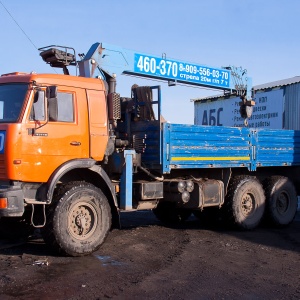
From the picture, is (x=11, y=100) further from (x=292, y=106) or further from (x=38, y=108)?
(x=292, y=106)

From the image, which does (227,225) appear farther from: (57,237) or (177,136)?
(57,237)

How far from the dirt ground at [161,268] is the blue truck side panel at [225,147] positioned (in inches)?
61.7

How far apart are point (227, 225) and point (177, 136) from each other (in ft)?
8.72

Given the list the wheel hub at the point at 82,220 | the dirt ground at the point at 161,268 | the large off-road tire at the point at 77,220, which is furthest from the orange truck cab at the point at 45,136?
the dirt ground at the point at 161,268

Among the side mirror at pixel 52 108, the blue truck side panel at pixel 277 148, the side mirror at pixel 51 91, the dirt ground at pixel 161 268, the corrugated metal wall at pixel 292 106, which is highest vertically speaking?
the corrugated metal wall at pixel 292 106

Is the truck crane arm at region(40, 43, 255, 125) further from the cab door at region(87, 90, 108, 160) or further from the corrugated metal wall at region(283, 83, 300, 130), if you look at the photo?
the corrugated metal wall at region(283, 83, 300, 130)

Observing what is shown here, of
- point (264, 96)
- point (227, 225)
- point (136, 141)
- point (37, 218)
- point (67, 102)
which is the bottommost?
point (227, 225)

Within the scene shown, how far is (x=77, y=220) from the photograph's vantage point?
7.43 m

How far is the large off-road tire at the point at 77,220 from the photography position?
7.12m

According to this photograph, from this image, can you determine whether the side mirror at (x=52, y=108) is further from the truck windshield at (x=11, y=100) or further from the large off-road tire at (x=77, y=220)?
the large off-road tire at (x=77, y=220)

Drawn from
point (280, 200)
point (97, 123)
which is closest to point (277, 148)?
point (280, 200)

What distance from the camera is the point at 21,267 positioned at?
6.73 m

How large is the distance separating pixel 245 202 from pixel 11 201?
567 cm

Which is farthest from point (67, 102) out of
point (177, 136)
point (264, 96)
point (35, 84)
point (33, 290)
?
point (264, 96)
